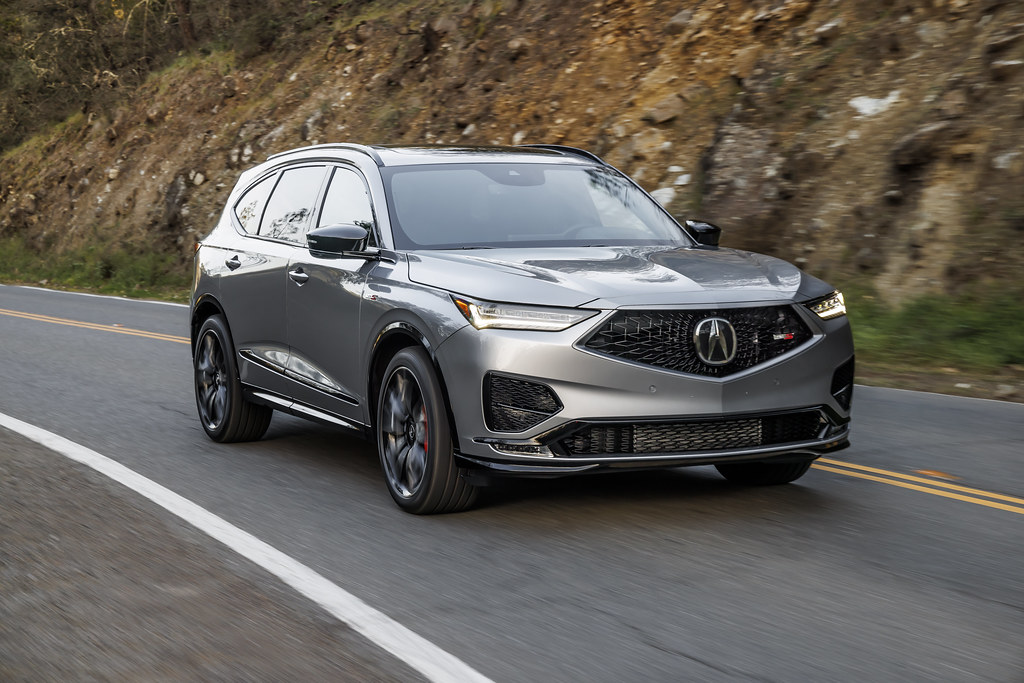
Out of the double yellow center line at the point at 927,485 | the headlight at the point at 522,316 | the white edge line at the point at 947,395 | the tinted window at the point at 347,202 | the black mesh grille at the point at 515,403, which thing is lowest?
the white edge line at the point at 947,395

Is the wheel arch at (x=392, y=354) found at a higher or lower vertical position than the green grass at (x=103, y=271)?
higher

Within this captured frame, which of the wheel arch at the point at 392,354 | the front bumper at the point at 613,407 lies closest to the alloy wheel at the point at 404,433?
the wheel arch at the point at 392,354

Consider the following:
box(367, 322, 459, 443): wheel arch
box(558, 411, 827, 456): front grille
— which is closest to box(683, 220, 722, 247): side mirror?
box(558, 411, 827, 456): front grille

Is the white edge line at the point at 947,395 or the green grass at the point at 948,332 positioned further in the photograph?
the green grass at the point at 948,332

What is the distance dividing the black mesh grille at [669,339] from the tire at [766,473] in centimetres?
110

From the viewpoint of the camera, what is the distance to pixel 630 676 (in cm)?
399

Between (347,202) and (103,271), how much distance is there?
2411 cm

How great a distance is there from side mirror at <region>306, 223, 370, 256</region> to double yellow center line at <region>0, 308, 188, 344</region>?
29.5 ft

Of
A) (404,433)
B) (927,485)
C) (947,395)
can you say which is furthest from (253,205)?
(947,395)

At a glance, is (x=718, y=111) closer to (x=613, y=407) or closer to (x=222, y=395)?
(x=222, y=395)

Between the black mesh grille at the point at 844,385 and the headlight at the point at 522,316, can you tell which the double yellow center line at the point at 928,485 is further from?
the headlight at the point at 522,316

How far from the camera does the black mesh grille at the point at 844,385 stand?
6.05 metres

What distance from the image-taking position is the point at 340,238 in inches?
256

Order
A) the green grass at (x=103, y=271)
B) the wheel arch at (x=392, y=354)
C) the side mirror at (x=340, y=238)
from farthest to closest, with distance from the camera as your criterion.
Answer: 1. the green grass at (x=103, y=271)
2. the side mirror at (x=340, y=238)
3. the wheel arch at (x=392, y=354)
